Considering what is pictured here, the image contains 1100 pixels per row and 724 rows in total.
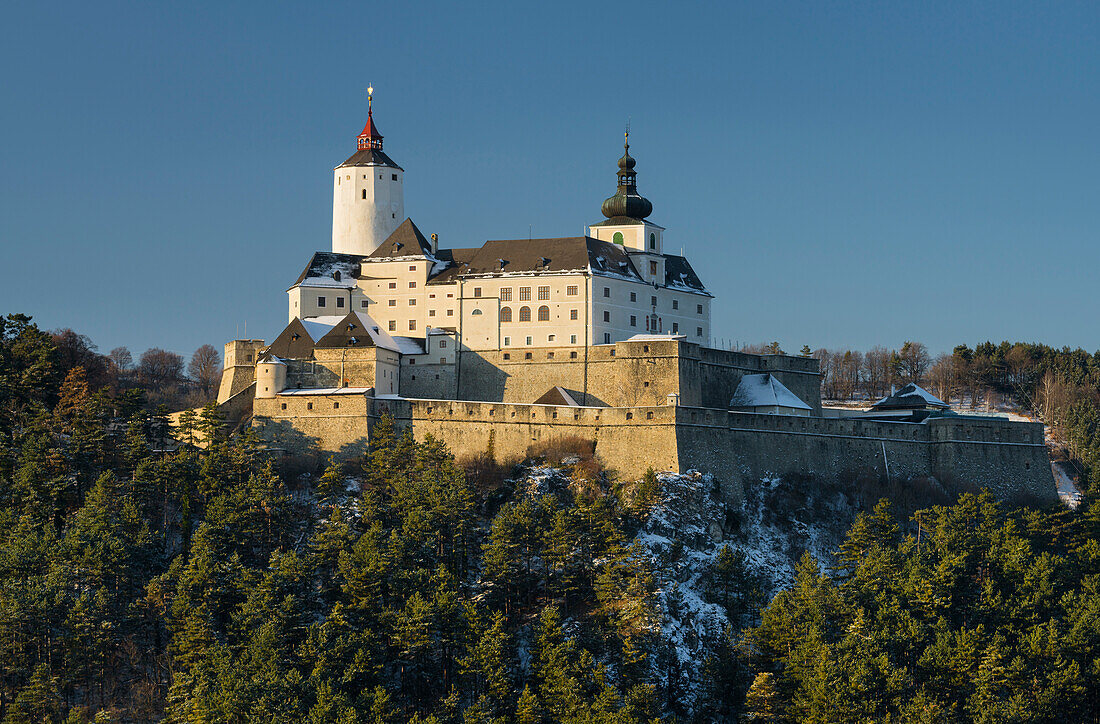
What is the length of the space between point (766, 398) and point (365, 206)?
27.4m

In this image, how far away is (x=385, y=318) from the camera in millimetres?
80562

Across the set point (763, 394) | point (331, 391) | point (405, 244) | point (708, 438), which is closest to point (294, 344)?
point (331, 391)

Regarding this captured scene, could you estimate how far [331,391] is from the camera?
70.6 meters

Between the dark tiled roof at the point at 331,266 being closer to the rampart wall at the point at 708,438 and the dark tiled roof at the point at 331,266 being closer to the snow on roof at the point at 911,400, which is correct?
the rampart wall at the point at 708,438

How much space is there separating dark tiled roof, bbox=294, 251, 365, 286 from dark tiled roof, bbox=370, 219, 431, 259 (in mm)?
1240

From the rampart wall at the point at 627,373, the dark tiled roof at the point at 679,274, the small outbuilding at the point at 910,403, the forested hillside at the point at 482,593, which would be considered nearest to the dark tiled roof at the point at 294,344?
the forested hillside at the point at 482,593

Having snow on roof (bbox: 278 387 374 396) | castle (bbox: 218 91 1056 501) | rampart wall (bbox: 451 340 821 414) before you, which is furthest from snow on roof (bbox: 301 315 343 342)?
rampart wall (bbox: 451 340 821 414)

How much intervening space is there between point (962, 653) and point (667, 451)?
16.8 metres

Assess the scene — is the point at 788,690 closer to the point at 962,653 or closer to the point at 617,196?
the point at 962,653

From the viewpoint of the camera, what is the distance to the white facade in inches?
3393

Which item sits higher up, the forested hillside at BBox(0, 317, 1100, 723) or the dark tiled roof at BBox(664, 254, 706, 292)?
the dark tiled roof at BBox(664, 254, 706, 292)

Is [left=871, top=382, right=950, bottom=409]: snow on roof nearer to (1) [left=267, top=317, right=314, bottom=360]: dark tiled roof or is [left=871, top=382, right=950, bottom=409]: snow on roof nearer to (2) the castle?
(2) the castle

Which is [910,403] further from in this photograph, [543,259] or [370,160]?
[370,160]

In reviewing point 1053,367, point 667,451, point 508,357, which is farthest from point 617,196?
point 1053,367
